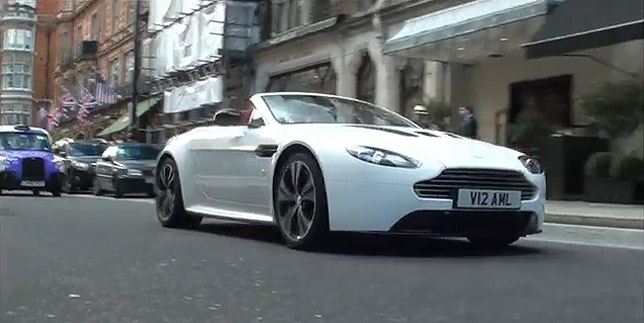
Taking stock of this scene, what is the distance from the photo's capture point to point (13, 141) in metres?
20.2

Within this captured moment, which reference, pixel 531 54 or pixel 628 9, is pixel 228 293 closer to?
pixel 628 9

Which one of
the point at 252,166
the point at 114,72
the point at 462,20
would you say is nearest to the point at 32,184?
the point at 462,20

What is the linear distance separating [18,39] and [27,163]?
50456 millimetres

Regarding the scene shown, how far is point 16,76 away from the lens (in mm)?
68812

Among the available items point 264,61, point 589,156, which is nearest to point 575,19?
point 589,156

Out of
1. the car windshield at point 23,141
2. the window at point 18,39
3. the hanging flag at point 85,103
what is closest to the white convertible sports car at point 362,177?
the car windshield at point 23,141

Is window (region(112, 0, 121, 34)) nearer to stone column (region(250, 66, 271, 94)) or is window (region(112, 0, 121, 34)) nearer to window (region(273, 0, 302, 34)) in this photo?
stone column (region(250, 66, 271, 94))

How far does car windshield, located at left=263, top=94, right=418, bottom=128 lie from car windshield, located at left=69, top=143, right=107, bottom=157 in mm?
18771

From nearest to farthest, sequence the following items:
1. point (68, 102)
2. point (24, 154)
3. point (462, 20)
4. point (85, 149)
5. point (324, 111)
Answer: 1. point (324, 111)
2. point (462, 20)
3. point (24, 154)
4. point (85, 149)
5. point (68, 102)

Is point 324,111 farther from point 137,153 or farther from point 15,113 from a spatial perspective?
point 15,113

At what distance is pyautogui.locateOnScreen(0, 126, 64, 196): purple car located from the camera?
1920 cm

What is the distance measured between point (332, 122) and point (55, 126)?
1943 inches

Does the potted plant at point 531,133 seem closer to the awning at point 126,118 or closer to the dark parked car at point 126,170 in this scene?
the dark parked car at point 126,170

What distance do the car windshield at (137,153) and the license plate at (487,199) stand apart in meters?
16.4
